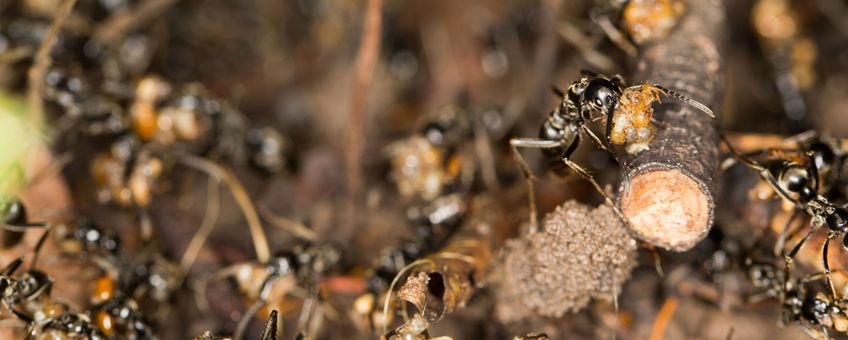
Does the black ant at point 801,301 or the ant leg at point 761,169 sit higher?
the ant leg at point 761,169

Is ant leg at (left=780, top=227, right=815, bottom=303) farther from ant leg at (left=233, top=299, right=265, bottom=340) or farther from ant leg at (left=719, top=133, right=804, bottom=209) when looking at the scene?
ant leg at (left=233, top=299, right=265, bottom=340)

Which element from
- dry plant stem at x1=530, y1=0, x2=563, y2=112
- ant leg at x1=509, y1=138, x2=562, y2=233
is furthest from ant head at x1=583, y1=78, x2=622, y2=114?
dry plant stem at x1=530, y1=0, x2=563, y2=112

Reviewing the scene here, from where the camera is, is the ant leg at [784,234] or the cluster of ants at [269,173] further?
the ant leg at [784,234]

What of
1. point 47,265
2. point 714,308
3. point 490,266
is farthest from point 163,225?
point 714,308

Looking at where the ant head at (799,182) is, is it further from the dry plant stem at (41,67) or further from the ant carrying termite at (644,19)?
the dry plant stem at (41,67)

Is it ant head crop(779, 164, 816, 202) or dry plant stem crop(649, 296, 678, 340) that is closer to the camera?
ant head crop(779, 164, 816, 202)

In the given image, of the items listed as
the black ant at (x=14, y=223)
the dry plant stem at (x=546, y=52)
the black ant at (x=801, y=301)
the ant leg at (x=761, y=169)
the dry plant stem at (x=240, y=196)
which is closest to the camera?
the black ant at (x=801, y=301)

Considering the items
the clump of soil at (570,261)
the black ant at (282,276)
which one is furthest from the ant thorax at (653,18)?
the black ant at (282,276)
